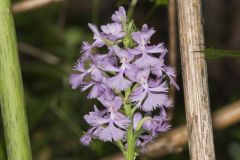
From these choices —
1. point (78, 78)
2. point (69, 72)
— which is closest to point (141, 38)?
point (78, 78)

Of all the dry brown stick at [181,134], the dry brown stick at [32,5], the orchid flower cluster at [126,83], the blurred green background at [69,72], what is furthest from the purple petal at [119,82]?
the dry brown stick at [32,5]

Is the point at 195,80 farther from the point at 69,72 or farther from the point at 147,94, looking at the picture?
the point at 69,72

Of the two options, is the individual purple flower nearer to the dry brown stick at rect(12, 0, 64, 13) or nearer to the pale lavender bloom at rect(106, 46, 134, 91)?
the pale lavender bloom at rect(106, 46, 134, 91)

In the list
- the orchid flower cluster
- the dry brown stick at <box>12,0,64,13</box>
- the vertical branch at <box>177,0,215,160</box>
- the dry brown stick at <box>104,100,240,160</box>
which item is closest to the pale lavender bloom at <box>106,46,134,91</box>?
the orchid flower cluster

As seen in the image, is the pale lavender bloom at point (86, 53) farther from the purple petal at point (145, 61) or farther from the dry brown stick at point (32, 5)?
the dry brown stick at point (32, 5)

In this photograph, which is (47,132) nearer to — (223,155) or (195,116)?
(223,155)
